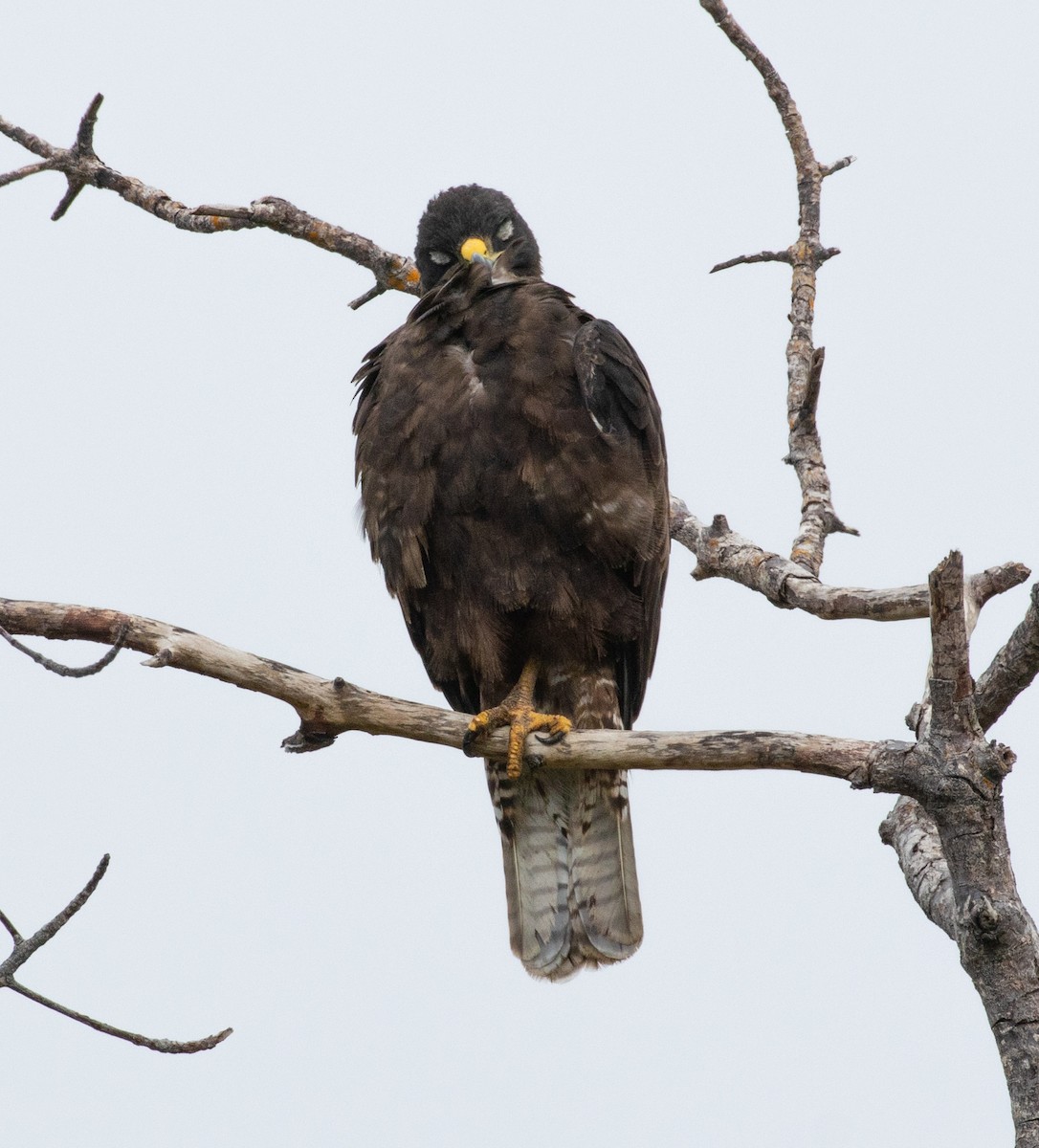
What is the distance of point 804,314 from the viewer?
5484mm

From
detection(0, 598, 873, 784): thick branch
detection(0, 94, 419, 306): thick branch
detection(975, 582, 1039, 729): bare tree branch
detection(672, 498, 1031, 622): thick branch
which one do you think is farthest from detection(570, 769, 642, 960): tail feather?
detection(0, 94, 419, 306): thick branch

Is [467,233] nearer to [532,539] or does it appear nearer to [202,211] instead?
[202,211]

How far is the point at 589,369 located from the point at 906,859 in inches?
77.5

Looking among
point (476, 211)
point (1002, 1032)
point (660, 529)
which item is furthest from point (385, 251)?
point (1002, 1032)

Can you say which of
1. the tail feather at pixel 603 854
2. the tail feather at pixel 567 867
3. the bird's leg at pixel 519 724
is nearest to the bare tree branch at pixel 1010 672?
the bird's leg at pixel 519 724

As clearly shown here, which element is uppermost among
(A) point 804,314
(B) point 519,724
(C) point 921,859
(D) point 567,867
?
(A) point 804,314

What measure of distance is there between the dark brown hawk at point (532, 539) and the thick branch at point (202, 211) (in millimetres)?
783

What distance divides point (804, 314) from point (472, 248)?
1.38m

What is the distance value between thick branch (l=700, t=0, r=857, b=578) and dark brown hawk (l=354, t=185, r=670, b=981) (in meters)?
0.56

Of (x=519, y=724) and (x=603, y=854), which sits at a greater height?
(x=519, y=724)

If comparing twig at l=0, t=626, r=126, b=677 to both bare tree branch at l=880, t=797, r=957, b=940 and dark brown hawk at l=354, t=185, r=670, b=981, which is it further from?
bare tree branch at l=880, t=797, r=957, b=940

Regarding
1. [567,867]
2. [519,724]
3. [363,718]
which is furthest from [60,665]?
[567,867]

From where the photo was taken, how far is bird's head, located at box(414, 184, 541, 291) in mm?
5586

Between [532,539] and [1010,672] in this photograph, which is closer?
[1010,672]
